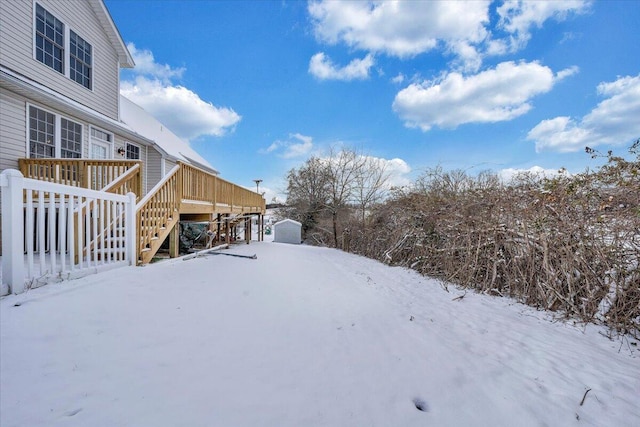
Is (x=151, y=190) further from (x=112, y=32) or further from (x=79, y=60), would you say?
(x=112, y=32)

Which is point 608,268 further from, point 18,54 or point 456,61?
point 18,54

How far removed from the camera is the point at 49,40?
23.5ft

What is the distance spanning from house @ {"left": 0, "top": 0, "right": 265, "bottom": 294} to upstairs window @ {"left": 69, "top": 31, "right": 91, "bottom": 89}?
0.03 metres

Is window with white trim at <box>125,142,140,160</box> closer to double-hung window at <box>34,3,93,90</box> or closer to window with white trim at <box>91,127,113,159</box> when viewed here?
window with white trim at <box>91,127,113,159</box>

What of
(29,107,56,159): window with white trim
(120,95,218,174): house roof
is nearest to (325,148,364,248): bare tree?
(120,95,218,174): house roof

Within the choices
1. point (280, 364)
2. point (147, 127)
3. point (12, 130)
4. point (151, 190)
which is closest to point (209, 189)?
point (151, 190)

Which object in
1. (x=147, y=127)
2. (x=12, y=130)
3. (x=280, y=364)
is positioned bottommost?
(x=280, y=364)

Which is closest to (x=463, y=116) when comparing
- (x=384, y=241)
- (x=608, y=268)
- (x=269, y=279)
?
(x=384, y=241)

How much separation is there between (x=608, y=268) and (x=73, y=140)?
1175 centimetres

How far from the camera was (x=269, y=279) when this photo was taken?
15.2 ft

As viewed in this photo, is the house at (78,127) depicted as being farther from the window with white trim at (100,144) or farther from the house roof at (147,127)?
the house roof at (147,127)

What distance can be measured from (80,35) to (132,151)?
3729mm

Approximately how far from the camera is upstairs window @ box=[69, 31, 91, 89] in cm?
782

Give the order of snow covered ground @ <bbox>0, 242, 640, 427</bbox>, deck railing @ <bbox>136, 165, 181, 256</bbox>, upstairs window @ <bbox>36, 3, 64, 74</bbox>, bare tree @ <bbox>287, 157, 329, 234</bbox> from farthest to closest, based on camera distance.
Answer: bare tree @ <bbox>287, 157, 329, 234</bbox> < upstairs window @ <bbox>36, 3, 64, 74</bbox> < deck railing @ <bbox>136, 165, 181, 256</bbox> < snow covered ground @ <bbox>0, 242, 640, 427</bbox>
